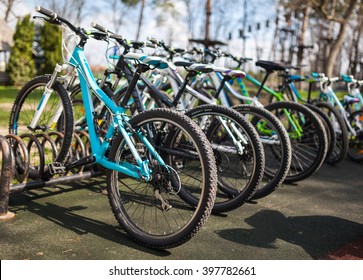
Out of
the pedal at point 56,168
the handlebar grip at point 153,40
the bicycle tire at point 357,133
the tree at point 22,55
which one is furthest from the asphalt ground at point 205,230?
the tree at point 22,55

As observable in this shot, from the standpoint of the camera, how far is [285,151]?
3.38 metres

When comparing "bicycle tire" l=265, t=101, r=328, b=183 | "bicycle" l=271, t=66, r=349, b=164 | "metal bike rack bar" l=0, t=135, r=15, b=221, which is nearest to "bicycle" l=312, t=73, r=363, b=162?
"bicycle" l=271, t=66, r=349, b=164

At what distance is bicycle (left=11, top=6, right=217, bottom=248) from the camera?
2.24 meters

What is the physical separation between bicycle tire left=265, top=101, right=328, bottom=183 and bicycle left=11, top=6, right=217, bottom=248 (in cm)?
136

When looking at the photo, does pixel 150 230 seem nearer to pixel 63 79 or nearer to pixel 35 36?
pixel 63 79

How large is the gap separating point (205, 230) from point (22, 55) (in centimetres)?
1732

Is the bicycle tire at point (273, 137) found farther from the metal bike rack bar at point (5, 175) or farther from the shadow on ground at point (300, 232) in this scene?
the metal bike rack bar at point (5, 175)

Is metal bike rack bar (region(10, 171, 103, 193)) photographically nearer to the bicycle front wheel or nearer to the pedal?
the pedal

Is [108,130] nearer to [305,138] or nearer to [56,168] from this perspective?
[56,168]

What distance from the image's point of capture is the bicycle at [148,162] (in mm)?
2242

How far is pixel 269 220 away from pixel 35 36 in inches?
724

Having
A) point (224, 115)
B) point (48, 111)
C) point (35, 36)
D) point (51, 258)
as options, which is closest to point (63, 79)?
point (48, 111)

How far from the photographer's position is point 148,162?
246 centimetres

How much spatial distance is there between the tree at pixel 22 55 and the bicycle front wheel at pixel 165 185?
16090mm
